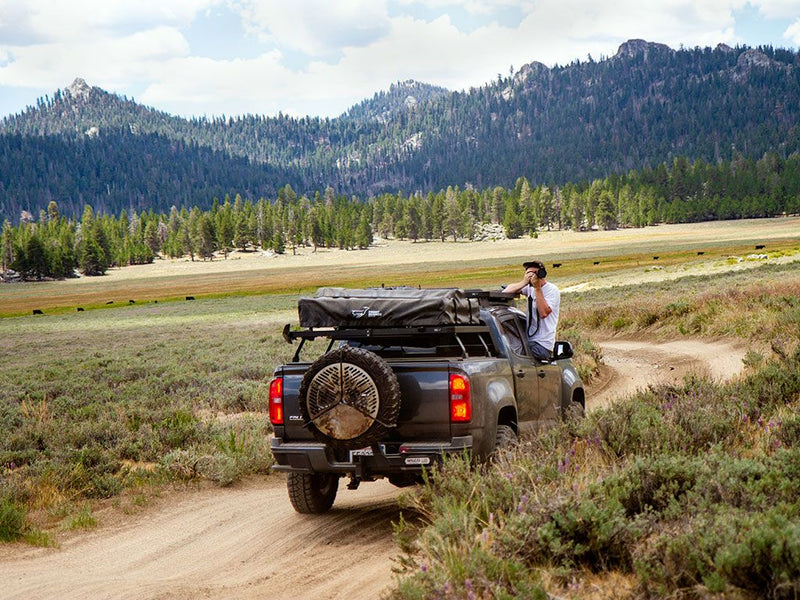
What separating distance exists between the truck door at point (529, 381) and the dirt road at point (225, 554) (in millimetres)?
1746

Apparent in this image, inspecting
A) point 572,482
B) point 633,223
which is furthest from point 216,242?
point 572,482

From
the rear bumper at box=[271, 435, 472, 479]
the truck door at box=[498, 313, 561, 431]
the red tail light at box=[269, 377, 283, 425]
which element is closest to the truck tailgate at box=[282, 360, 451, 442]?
the rear bumper at box=[271, 435, 472, 479]

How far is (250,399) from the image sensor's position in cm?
1641

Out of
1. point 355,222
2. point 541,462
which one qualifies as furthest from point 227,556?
point 355,222

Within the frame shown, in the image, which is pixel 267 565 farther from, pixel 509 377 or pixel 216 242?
pixel 216 242

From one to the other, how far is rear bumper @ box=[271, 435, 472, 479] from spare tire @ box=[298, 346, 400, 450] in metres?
0.24

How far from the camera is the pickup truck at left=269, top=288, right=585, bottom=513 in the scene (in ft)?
23.6

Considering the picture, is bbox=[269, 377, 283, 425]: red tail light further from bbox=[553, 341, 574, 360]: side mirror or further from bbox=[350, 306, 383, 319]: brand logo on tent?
bbox=[553, 341, 574, 360]: side mirror

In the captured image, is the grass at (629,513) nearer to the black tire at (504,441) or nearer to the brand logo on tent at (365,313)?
the black tire at (504,441)

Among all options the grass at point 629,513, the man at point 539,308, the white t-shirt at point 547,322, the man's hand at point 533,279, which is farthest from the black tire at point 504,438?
the man's hand at point 533,279

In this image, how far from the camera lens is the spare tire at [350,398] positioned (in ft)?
23.4

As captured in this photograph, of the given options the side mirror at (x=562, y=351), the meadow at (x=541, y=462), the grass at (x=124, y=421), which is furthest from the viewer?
the grass at (x=124, y=421)

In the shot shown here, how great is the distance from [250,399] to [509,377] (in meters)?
9.06

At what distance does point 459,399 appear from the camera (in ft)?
24.2
